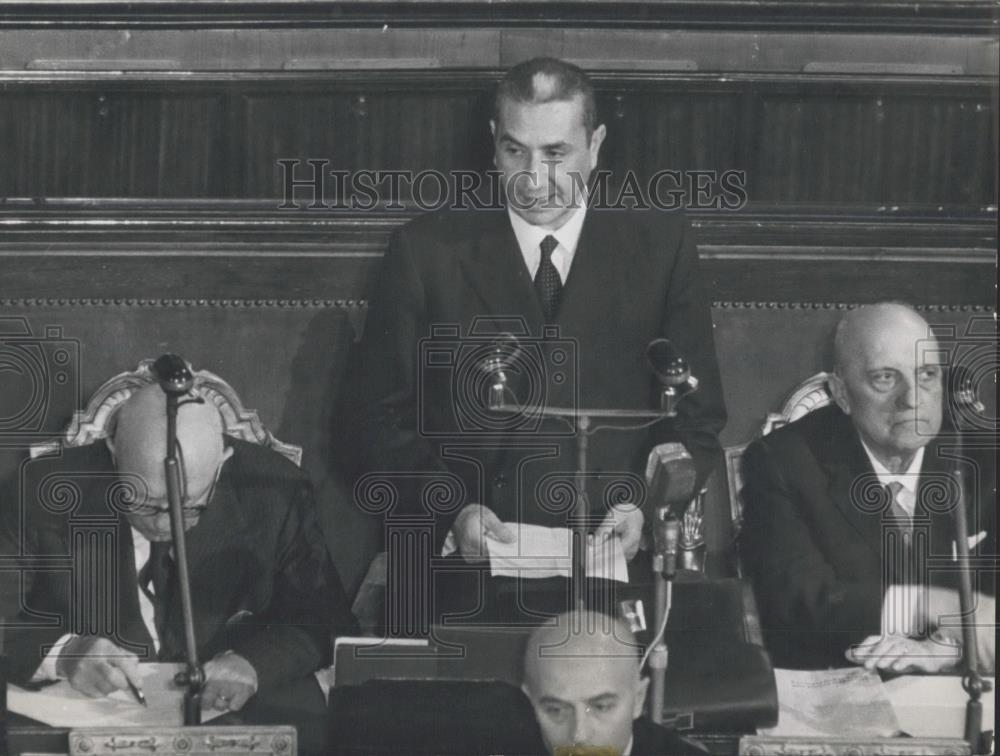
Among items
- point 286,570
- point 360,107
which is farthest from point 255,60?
point 286,570

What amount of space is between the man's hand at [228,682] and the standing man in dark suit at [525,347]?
825 mm

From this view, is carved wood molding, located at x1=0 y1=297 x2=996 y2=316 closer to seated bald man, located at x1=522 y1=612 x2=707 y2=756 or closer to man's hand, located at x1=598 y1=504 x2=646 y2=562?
man's hand, located at x1=598 y1=504 x2=646 y2=562

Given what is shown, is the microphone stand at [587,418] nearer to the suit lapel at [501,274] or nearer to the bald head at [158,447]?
the suit lapel at [501,274]

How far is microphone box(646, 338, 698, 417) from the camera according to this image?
243 inches

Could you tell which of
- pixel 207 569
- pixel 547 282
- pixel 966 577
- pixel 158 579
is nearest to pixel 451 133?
pixel 547 282

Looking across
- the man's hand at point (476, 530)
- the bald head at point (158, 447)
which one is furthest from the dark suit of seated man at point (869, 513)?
the bald head at point (158, 447)

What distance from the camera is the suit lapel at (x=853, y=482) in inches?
248

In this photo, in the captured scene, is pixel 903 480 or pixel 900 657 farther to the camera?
pixel 903 480

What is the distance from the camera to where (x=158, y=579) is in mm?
6152

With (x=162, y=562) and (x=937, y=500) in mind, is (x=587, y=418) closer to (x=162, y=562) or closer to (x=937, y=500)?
(x=937, y=500)

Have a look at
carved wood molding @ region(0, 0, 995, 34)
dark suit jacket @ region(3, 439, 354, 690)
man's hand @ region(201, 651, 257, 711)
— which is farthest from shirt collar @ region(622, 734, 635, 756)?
carved wood molding @ region(0, 0, 995, 34)

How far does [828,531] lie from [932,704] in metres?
0.70

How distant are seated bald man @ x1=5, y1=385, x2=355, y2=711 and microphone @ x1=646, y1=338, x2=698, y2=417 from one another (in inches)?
51.8

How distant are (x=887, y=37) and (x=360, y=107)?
1.96m
